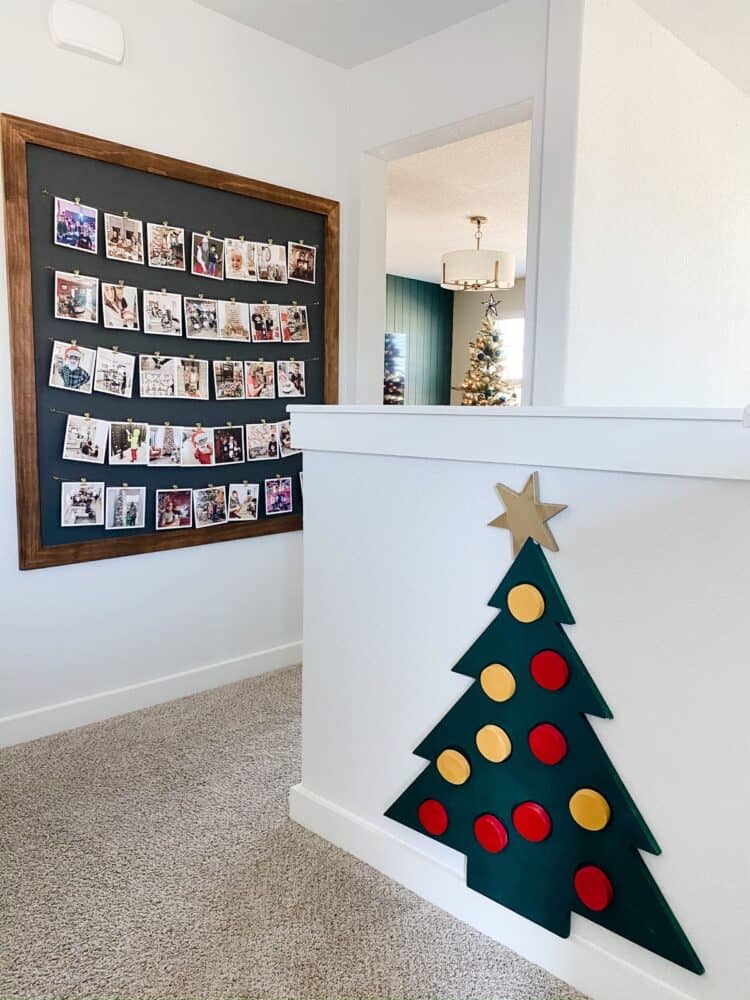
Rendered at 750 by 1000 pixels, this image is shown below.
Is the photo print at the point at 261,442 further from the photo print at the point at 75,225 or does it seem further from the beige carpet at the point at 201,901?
the beige carpet at the point at 201,901

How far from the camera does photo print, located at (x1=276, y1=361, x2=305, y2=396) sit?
2924 millimetres

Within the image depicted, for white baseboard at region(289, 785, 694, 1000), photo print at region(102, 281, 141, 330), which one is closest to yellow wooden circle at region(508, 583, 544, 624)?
white baseboard at region(289, 785, 694, 1000)

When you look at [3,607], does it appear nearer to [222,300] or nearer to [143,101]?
[222,300]

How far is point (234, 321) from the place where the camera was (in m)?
2.74

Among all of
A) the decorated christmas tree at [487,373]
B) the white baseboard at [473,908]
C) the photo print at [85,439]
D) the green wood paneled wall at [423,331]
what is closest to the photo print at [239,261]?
the photo print at [85,439]

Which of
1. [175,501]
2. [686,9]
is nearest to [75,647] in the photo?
[175,501]

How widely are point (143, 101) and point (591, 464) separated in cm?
209

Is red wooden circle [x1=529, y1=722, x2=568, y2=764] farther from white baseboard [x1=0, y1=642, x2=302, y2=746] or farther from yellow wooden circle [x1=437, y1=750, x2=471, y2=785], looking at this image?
white baseboard [x1=0, y1=642, x2=302, y2=746]

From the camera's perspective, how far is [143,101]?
243cm

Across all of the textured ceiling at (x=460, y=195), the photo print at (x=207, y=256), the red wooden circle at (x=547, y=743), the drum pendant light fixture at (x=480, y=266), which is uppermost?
the textured ceiling at (x=460, y=195)

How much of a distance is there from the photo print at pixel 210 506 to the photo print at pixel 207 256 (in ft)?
2.57

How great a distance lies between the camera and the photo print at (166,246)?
8.14 ft

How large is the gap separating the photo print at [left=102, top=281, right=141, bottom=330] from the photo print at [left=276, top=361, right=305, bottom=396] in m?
0.62

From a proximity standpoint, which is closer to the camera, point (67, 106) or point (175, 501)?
point (67, 106)
